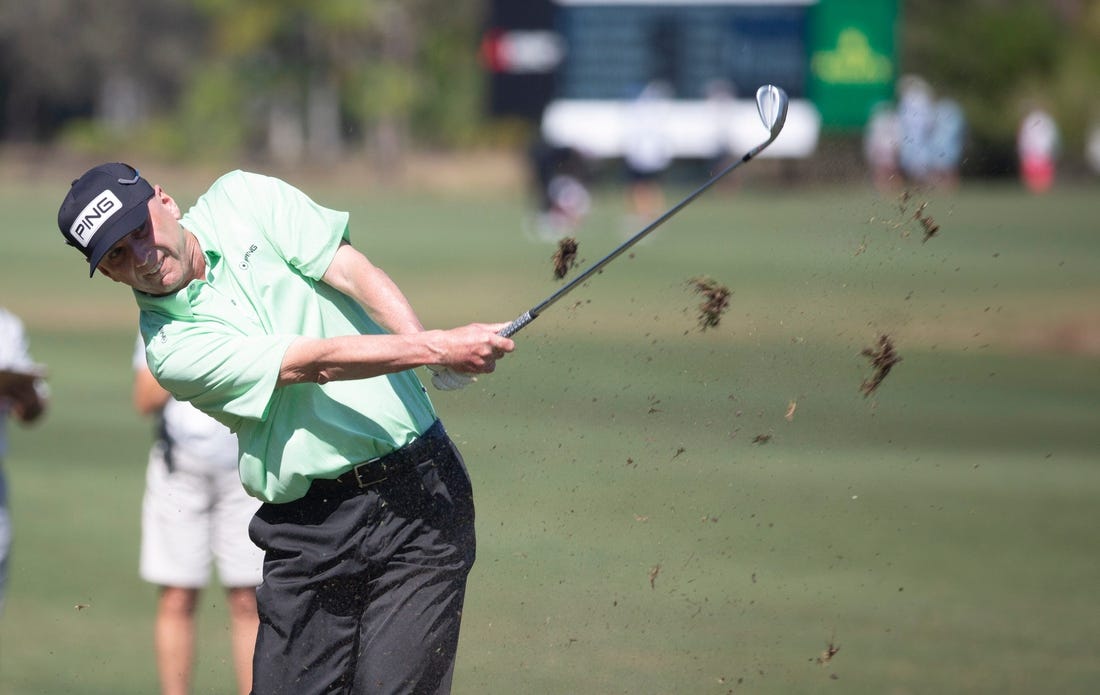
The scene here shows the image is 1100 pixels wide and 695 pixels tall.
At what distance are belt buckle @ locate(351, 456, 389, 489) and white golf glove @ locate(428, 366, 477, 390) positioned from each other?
0.27 meters

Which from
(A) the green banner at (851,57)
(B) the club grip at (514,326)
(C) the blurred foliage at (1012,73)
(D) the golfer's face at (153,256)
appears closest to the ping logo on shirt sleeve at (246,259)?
(D) the golfer's face at (153,256)

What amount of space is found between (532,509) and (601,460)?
0.49 m

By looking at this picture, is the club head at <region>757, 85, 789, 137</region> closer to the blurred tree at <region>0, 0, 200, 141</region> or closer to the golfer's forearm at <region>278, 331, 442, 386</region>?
the golfer's forearm at <region>278, 331, 442, 386</region>

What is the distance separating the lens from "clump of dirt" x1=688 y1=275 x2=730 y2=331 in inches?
215

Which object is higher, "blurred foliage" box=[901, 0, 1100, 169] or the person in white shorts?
"blurred foliage" box=[901, 0, 1100, 169]

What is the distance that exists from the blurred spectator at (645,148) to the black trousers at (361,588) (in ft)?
94.3

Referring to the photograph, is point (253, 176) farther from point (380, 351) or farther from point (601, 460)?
point (601, 460)

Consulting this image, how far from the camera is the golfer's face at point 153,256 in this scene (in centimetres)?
446

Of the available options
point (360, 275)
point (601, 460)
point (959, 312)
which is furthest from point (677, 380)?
point (959, 312)

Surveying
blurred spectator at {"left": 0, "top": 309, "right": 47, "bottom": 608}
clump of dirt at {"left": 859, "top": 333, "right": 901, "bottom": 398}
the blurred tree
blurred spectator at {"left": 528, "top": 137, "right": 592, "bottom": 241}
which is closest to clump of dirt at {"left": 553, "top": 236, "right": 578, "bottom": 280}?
clump of dirt at {"left": 859, "top": 333, "right": 901, "bottom": 398}

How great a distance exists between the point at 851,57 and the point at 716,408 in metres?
30.3

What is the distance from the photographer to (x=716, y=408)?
684cm

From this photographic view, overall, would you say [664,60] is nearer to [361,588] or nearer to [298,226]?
[298,226]

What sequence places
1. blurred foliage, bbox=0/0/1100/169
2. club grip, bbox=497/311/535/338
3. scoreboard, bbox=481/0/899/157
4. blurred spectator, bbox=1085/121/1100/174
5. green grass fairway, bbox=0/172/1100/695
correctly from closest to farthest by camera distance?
club grip, bbox=497/311/535/338 → green grass fairway, bbox=0/172/1100/695 → scoreboard, bbox=481/0/899/157 → blurred spectator, bbox=1085/121/1100/174 → blurred foliage, bbox=0/0/1100/169
